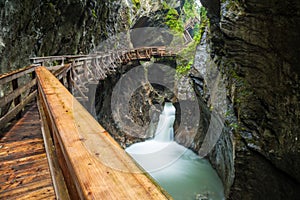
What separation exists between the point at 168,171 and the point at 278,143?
9631 mm

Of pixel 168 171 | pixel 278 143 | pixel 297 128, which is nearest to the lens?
pixel 297 128

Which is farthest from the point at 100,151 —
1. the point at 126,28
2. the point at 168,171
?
the point at 126,28

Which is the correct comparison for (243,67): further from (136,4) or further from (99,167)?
(136,4)

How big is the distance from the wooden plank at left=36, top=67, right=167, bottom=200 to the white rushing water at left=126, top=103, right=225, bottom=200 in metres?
10.6

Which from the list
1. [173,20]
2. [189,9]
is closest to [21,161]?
[173,20]

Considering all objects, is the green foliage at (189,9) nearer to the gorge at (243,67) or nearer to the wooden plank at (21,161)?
the gorge at (243,67)

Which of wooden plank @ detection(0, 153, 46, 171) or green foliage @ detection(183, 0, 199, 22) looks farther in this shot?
green foliage @ detection(183, 0, 199, 22)

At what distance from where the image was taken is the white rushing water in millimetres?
11000

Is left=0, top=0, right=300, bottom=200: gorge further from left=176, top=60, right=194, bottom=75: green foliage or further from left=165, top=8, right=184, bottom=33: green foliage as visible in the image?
left=165, top=8, right=184, bottom=33: green foliage

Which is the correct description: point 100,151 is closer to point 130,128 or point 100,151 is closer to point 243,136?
point 243,136

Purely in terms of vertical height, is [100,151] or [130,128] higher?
[100,151]

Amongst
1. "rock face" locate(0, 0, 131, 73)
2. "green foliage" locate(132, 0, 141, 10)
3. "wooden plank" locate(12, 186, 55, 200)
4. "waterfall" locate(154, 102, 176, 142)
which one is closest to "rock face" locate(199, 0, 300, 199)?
"wooden plank" locate(12, 186, 55, 200)

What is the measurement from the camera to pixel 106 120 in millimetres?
15469

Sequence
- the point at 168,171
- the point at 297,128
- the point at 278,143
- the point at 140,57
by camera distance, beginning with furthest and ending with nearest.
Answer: the point at 140,57 → the point at 168,171 → the point at 278,143 → the point at 297,128
